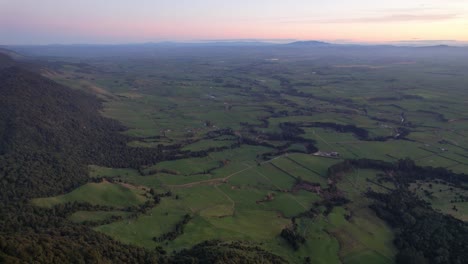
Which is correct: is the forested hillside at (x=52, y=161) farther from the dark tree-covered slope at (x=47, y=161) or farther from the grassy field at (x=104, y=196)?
the grassy field at (x=104, y=196)

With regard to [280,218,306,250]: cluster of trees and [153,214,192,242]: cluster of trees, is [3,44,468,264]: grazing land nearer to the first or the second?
[280,218,306,250]: cluster of trees

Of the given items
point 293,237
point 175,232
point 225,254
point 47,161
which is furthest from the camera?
point 47,161

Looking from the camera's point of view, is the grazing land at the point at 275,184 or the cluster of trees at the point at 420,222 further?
the grazing land at the point at 275,184

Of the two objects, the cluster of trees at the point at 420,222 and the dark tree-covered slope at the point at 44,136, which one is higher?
the dark tree-covered slope at the point at 44,136

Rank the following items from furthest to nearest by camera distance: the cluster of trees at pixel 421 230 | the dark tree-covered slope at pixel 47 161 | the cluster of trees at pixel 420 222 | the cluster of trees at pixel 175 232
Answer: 1. the cluster of trees at pixel 175 232
2. the cluster of trees at pixel 420 222
3. the cluster of trees at pixel 421 230
4. the dark tree-covered slope at pixel 47 161

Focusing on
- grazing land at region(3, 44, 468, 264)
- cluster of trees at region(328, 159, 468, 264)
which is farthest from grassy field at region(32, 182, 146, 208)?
cluster of trees at region(328, 159, 468, 264)

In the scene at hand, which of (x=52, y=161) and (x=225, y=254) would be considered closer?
(x=225, y=254)

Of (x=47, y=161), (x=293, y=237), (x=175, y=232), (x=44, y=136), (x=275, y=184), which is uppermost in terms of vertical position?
(x=44, y=136)

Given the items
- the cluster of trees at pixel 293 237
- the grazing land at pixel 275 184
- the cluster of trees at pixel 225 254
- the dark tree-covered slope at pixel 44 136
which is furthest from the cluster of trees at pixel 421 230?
the dark tree-covered slope at pixel 44 136

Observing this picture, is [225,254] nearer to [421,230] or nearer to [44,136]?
[421,230]

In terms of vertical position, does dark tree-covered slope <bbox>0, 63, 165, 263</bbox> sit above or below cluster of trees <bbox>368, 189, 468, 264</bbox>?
above

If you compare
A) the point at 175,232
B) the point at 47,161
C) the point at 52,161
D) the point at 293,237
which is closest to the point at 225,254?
the point at 175,232

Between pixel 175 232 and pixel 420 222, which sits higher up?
pixel 175 232
